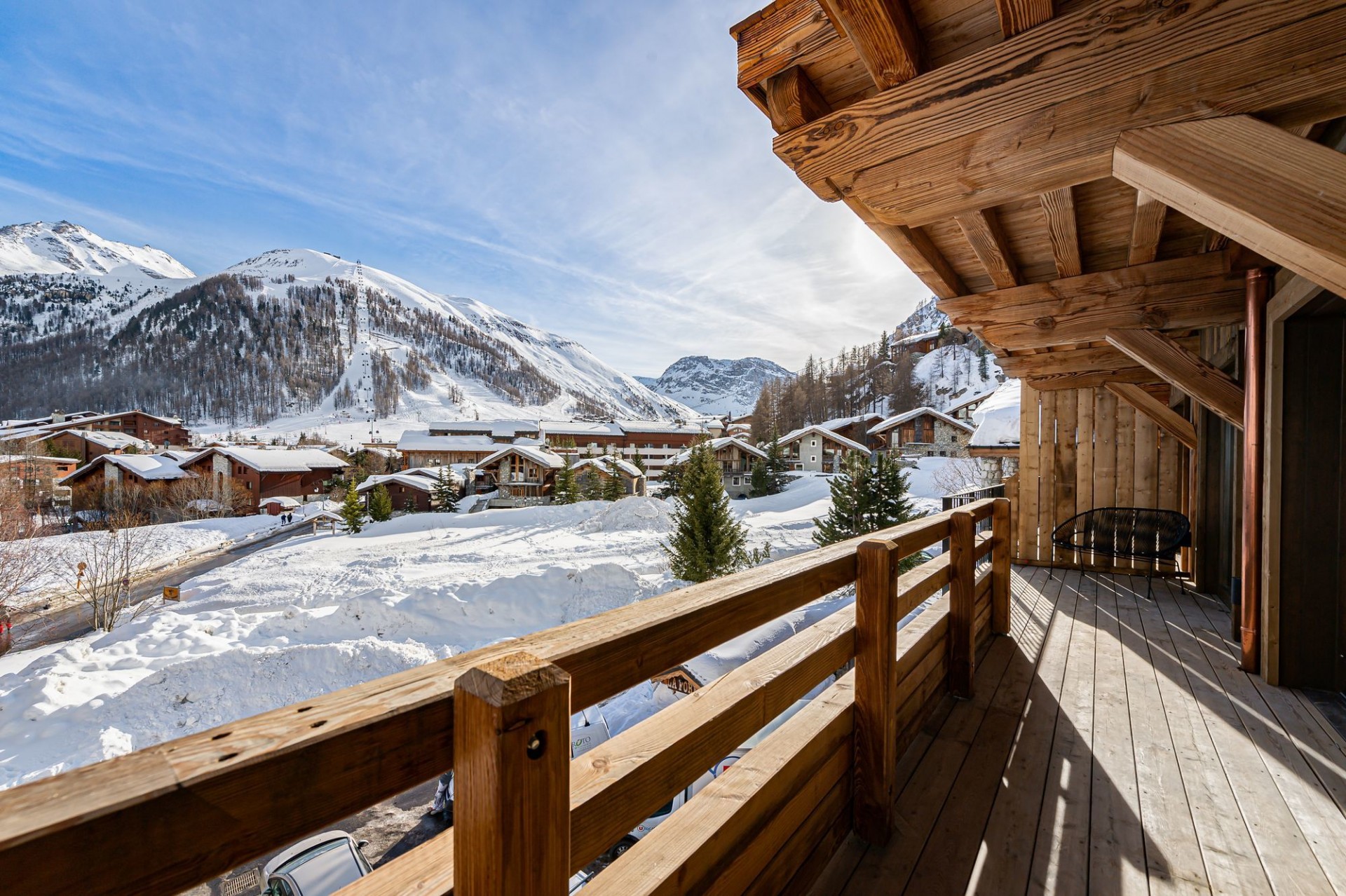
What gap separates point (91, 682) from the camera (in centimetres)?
948

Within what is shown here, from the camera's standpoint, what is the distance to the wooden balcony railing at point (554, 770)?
1.48ft

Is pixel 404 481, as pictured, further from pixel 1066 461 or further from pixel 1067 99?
pixel 1067 99

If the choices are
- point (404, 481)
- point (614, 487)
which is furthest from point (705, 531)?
point (404, 481)

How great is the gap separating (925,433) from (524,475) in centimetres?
2545

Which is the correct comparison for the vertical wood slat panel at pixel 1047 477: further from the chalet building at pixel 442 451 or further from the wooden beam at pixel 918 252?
the chalet building at pixel 442 451

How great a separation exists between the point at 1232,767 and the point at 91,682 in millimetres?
14523

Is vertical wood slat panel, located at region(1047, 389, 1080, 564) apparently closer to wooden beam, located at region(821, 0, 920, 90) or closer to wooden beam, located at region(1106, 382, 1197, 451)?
wooden beam, located at region(1106, 382, 1197, 451)

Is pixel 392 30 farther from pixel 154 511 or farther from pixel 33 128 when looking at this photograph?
pixel 33 128

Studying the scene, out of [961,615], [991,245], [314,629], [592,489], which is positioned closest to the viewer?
[991,245]

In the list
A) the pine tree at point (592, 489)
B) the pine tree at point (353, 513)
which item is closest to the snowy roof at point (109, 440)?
the pine tree at point (353, 513)

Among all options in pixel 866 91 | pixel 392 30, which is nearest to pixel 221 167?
pixel 392 30

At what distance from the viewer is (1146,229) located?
251 centimetres

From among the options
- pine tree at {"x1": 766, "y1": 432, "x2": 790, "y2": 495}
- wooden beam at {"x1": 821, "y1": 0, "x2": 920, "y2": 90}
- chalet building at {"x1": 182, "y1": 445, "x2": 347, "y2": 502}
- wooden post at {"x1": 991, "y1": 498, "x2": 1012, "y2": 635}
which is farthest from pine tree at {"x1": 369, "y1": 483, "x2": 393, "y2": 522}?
wooden beam at {"x1": 821, "y1": 0, "x2": 920, "y2": 90}

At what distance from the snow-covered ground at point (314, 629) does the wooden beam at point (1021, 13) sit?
609 centimetres
